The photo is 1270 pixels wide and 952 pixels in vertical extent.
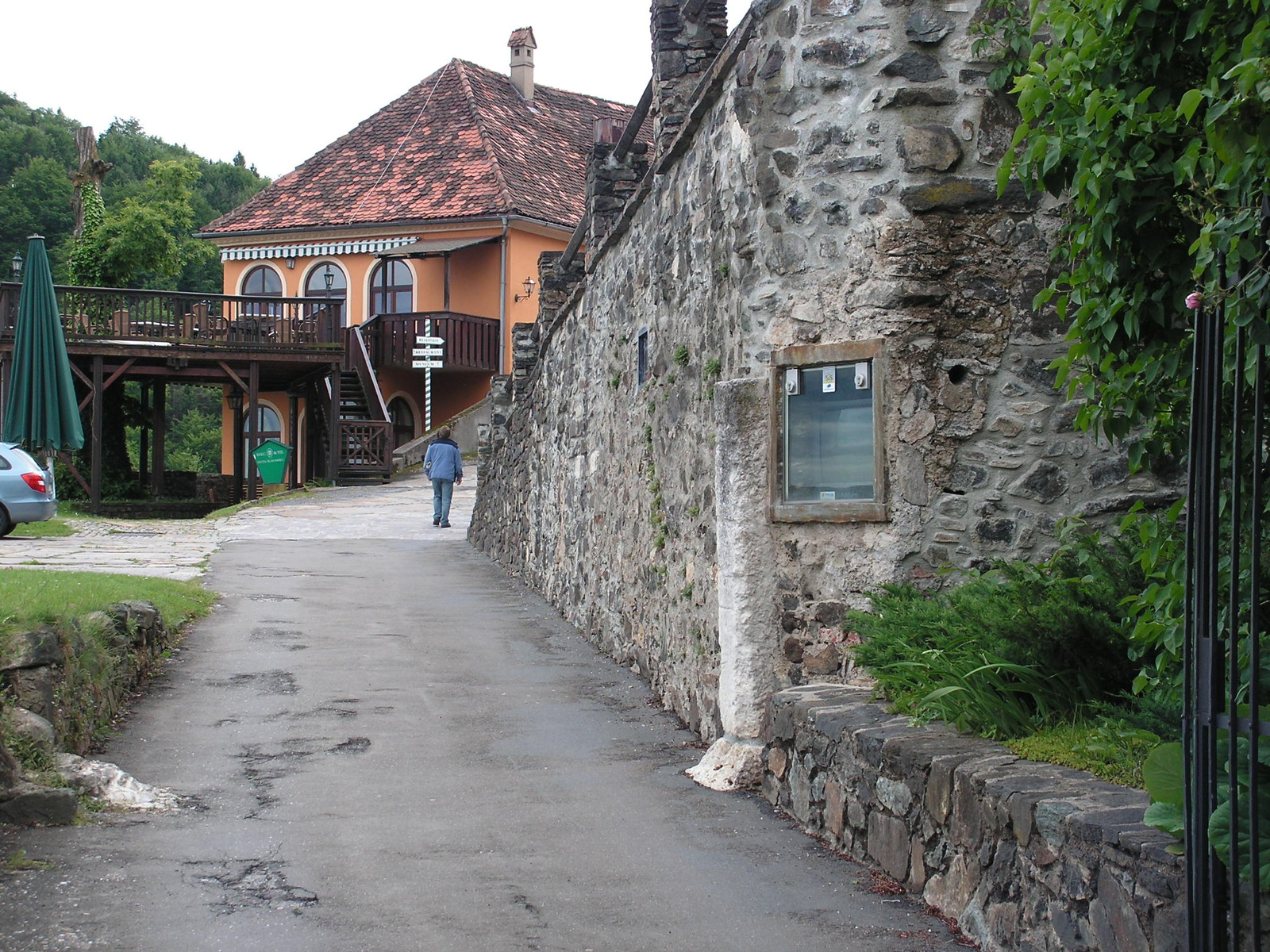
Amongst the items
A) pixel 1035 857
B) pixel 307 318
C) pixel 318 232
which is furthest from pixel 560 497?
pixel 318 232

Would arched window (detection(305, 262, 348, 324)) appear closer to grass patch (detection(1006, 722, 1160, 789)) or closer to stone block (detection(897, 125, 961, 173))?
stone block (detection(897, 125, 961, 173))

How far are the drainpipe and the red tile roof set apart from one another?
3.15ft

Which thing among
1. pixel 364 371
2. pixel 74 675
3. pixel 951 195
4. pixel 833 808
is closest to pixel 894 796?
pixel 833 808

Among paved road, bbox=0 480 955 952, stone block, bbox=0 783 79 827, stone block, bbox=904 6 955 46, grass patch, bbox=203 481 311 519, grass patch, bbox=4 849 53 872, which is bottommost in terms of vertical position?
paved road, bbox=0 480 955 952

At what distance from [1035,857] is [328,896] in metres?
2.35

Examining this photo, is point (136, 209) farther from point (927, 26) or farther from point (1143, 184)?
point (1143, 184)

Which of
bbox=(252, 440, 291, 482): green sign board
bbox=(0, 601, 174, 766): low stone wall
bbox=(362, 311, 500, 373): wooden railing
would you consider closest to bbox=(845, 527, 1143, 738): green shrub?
bbox=(0, 601, 174, 766): low stone wall

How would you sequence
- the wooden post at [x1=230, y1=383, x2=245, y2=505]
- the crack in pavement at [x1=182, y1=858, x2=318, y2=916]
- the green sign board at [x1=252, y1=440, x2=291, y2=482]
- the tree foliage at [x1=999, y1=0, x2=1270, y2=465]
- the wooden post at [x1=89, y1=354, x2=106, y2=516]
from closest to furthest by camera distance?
the tree foliage at [x1=999, y1=0, x2=1270, y2=465] → the crack in pavement at [x1=182, y1=858, x2=318, y2=916] → the wooden post at [x1=89, y1=354, x2=106, y2=516] → the green sign board at [x1=252, y1=440, x2=291, y2=482] → the wooden post at [x1=230, y1=383, x2=245, y2=505]

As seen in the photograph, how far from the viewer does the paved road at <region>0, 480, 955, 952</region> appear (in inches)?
168

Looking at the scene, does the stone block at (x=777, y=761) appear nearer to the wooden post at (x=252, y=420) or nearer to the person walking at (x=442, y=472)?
the person walking at (x=442, y=472)

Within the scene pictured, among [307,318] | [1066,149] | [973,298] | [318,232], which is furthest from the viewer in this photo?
[318,232]

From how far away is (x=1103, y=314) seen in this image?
3730 mm

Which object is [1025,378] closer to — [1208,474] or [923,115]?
[923,115]

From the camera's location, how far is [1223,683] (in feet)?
10.5
